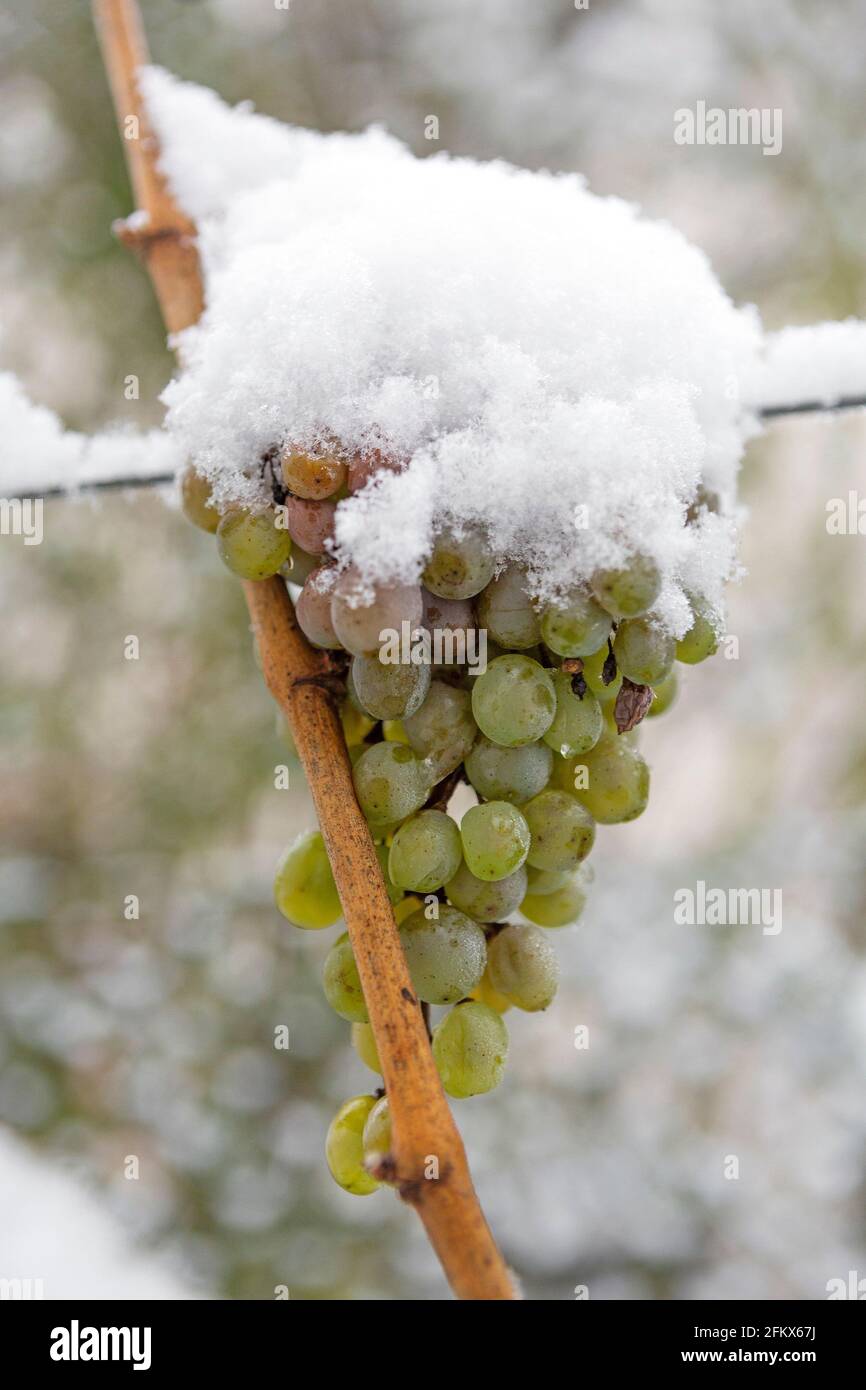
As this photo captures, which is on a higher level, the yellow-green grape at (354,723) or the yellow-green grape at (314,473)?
the yellow-green grape at (314,473)

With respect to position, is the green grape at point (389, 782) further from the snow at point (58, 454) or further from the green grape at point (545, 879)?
the snow at point (58, 454)

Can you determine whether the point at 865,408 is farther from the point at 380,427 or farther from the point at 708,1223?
the point at 708,1223

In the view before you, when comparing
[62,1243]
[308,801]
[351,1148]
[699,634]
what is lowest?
[62,1243]

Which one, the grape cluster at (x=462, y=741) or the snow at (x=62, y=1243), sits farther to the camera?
the snow at (x=62, y=1243)

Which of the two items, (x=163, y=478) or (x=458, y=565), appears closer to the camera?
(x=458, y=565)

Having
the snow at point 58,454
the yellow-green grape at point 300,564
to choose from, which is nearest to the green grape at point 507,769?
the yellow-green grape at point 300,564

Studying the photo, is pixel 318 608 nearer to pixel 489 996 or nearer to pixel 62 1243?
pixel 489 996

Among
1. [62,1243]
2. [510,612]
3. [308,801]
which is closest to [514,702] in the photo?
[510,612]
